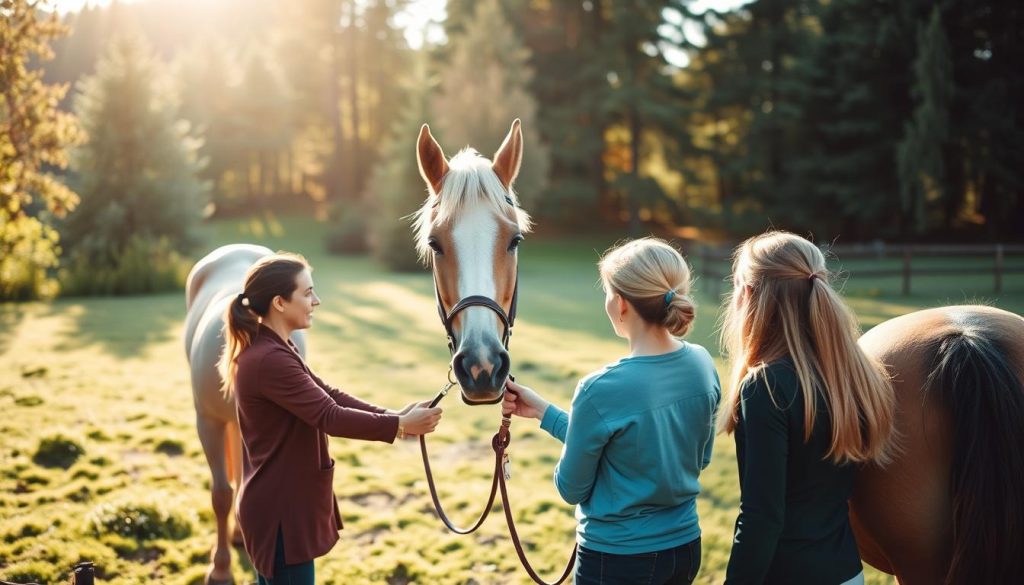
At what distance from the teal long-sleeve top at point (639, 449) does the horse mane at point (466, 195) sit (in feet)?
3.43

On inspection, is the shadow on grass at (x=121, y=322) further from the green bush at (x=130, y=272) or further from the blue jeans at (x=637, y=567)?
the blue jeans at (x=637, y=567)

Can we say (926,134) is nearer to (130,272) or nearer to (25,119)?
(25,119)

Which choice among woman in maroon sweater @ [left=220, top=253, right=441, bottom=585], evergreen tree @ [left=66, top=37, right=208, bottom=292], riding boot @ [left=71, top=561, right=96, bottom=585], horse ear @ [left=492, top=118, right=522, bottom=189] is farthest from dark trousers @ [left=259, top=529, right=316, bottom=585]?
evergreen tree @ [left=66, top=37, right=208, bottom=292]

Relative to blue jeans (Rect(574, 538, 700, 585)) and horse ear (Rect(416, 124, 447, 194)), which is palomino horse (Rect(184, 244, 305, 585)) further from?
blue jeans (Rect(574, 538, 700, 585))

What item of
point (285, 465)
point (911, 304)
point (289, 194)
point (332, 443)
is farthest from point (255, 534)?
point (289, 194)

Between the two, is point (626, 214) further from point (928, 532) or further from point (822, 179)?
point (928, 532)

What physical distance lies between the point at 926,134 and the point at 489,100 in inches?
558

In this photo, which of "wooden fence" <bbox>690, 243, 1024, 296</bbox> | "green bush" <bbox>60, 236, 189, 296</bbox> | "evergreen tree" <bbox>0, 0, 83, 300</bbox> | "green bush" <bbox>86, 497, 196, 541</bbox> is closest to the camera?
"green bush" <bbox>86, 497, 196, 541</bbox>

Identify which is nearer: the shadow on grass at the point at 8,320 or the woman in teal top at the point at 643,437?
the woman in teal top at the point at 643,437

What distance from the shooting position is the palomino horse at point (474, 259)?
2508 mm

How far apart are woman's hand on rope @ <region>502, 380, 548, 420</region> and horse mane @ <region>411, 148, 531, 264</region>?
2.41ft

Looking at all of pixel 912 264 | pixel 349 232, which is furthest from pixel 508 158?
pixel 349 232

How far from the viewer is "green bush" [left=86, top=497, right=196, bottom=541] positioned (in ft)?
14.5

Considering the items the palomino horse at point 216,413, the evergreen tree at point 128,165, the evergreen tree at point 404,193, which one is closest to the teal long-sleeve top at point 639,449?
the palomino horse at point 216,413
